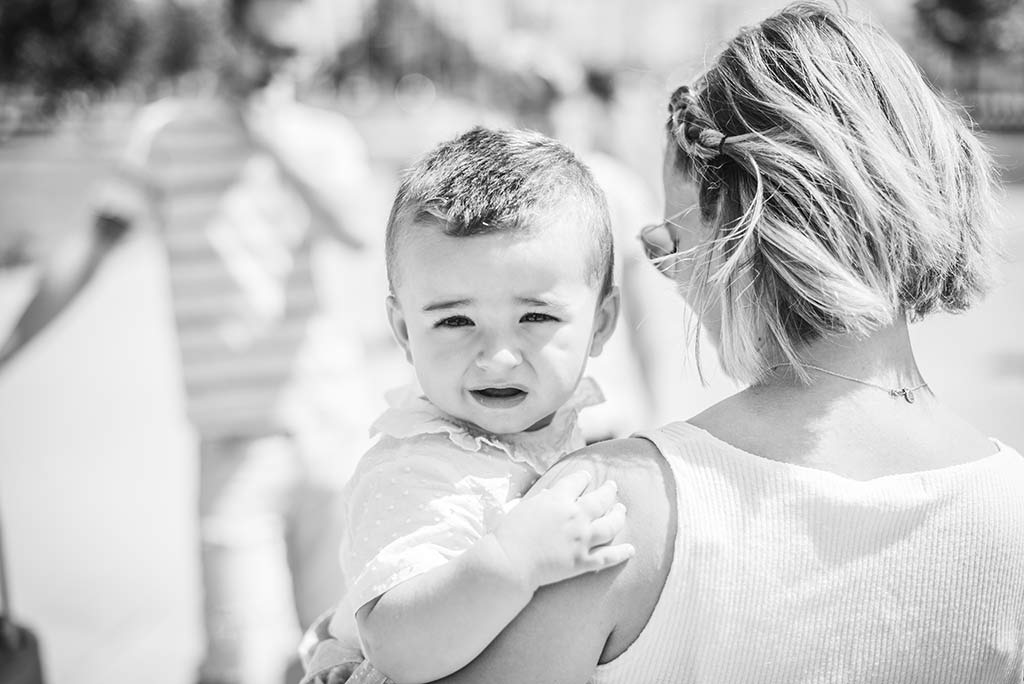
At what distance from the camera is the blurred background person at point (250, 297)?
3176 millimetres

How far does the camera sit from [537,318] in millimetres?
1457

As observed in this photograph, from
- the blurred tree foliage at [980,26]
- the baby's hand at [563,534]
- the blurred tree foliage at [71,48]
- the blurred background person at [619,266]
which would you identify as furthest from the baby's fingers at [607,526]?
the blurred tree foliage at [980,26]

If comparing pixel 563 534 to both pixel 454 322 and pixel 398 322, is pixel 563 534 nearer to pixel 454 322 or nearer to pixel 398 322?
pixel 454 322

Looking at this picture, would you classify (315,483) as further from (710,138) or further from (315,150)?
(710,138)

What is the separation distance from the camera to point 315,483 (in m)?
3.27

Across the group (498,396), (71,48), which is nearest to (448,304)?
(498,396)

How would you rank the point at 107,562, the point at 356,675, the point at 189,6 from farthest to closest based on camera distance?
the point at 189,6
the point at 107,562
the point at 356,675

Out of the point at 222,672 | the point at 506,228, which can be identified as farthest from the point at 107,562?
the point at 506,228

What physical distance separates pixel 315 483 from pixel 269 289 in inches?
22.9

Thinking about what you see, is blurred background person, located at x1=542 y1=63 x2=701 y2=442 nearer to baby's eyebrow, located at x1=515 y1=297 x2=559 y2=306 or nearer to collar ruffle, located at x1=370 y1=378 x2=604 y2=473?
collar ruffle, located at x1=370 y1=378 x2=604 y2=473

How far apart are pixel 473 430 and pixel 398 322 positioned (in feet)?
0.63

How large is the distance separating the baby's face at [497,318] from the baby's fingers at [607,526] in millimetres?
247

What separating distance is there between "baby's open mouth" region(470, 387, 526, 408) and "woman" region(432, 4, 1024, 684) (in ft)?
0.49

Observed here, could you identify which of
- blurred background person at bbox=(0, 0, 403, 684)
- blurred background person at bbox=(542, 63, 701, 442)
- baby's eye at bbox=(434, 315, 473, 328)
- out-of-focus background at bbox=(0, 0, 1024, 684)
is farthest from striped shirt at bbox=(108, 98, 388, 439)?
baby's eye at bbox=(434, 315, 473, 328)
